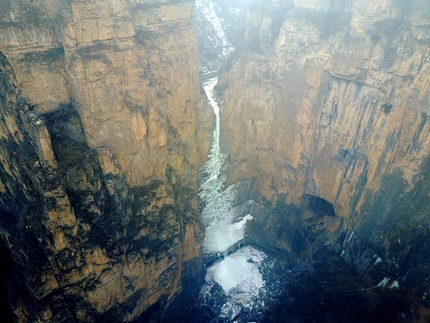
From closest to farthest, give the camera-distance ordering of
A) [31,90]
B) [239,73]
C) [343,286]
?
[31,90], [343,286], [239,73]

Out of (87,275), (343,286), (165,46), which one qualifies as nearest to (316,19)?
(165,46)

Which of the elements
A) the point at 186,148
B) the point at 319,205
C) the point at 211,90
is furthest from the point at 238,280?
the point at 211,90

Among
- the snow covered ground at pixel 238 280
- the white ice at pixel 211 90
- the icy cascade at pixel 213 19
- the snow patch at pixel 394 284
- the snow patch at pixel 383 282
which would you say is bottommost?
the snow covered ground at pixel 238 280

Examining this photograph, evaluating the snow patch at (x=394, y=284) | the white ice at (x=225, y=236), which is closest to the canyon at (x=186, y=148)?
the snow patch at (x=394, y=284)

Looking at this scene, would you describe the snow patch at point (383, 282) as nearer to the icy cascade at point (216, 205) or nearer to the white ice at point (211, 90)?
the icy cascade at point (216, 205)

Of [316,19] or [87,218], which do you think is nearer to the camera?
[87,218]

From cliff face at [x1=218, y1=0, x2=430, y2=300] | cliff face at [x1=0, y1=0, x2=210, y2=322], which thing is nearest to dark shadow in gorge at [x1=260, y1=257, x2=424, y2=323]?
cliff face at [x1=218, y1=0, x2=430, y2=300]

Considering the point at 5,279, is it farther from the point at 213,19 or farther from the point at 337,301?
the point at 213,19

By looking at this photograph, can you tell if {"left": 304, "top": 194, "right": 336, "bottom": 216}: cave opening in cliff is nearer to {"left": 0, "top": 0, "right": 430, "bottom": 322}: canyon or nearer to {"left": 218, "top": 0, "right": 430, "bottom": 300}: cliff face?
{"left": 0, "top": 0, "right": 430, "bottom": 322}: canyon

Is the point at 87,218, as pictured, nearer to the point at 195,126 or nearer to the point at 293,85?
the point at 195,126
